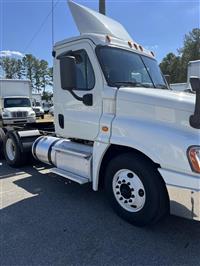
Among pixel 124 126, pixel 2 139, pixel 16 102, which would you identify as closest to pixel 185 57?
pixel 16 102

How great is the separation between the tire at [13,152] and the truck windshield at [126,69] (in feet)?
11.6

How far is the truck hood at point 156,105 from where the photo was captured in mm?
3236

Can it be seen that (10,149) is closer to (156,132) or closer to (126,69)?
(126,69)

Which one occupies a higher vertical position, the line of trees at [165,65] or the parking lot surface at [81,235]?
the line of trees at [165,65]

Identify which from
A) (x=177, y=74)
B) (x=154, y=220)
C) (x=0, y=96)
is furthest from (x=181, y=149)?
(x=177, y=74)

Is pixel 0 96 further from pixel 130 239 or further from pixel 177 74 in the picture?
pixel 177 74

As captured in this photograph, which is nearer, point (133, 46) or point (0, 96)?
point (133, 46)

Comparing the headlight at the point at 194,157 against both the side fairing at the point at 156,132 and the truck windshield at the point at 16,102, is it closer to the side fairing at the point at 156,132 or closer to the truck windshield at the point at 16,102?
the side fairing at the point at 156,132

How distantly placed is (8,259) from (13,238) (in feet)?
1.46

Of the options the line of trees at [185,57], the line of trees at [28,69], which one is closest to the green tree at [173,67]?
the line of trees at [185,57]

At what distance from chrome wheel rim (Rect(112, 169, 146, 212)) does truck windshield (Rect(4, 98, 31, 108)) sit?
1565 cm

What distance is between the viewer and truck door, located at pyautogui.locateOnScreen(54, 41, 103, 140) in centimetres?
411

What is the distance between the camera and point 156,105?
11.3 ft

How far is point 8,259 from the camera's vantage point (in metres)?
3.07
